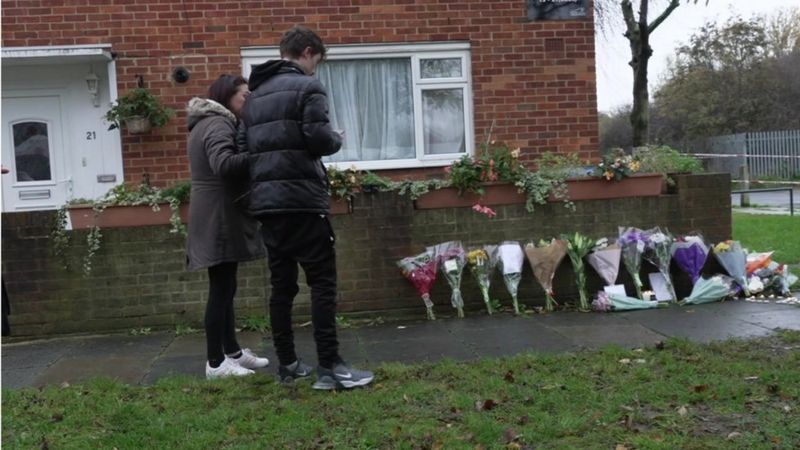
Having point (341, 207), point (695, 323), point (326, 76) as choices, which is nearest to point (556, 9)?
point (326, 76)

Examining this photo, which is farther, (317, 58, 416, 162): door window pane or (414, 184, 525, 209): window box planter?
(317, 58, 416, 162): door window pane

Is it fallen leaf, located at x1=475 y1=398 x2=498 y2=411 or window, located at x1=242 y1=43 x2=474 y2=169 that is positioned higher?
window, located at x1=242 y1=43 x2=474 y2=169

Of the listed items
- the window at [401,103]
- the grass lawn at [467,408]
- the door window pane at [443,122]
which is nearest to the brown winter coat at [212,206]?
the grass lawn at [467,408]

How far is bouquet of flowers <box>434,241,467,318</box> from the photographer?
670 centimetres

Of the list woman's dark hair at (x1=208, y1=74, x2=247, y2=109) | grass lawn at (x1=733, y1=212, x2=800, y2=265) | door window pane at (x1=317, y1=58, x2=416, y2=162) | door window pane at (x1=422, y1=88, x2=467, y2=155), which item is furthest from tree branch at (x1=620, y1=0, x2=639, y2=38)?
woman's dark hair at (x1=208, y1=74, x2=247, y2=109)

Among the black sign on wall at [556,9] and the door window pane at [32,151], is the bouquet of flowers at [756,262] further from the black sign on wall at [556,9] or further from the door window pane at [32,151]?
the door window pane at [32,151]

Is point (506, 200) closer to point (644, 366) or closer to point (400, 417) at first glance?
point (644, 366)

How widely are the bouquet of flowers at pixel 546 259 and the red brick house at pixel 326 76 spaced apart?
192cm

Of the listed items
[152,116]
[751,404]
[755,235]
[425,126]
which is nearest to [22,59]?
[152,116]

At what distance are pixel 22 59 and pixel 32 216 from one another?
7.14ft

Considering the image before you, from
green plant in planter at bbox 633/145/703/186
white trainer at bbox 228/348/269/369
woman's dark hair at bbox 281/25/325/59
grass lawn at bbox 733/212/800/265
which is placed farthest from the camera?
grass lawn at bbox 733/212/800/265

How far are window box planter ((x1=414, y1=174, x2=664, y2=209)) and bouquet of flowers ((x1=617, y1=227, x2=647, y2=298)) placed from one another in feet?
1.44

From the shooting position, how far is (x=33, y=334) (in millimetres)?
6531

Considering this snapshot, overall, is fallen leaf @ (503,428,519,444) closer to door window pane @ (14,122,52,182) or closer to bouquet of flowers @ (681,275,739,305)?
bouquet of flowers @ (681,275,739,305)
